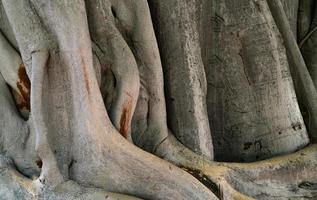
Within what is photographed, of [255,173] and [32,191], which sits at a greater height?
[32,191]

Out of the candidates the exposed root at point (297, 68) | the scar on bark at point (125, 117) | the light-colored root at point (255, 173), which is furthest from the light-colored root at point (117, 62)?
the exposed root at point (297, 68)

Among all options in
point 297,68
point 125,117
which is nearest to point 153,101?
point 125,117

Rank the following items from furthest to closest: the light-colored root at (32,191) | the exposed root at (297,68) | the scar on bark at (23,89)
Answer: the exposed root at (297,68) < the scar on bark at (23,89) < the light-colored root at (32,191)

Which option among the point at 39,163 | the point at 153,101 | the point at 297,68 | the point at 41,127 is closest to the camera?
the point at 41,127

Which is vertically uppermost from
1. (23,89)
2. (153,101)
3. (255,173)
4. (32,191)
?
(23,89)

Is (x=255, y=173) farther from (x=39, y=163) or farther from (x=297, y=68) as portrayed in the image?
(x=39, y=163)

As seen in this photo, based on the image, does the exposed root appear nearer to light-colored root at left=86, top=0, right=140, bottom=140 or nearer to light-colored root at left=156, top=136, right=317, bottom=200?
light-colored root at left=156, top=136, right=317, bottom=200

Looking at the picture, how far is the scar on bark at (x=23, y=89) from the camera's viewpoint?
7.91 ft

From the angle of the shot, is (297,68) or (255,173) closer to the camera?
(255,173)

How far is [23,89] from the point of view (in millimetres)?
2443

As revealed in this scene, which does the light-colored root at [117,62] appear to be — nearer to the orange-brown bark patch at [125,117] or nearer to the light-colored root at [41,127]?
the orange-brown bark patch at [125,117]

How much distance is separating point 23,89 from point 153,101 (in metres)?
0.59

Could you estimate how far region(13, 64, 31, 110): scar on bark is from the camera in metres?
2.41

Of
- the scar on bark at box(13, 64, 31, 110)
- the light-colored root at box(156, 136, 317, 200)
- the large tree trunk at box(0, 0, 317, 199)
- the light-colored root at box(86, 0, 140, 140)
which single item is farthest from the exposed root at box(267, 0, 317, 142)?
the scar on bark at box(13, 64, 31, 110)
